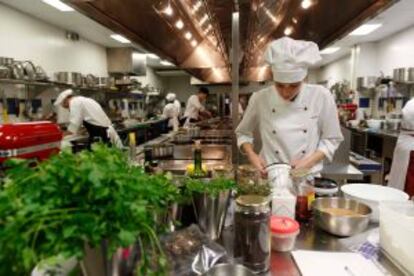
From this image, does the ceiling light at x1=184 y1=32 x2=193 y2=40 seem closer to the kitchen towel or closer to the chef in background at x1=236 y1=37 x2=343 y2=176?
the chef in background at x1=236 y1=37 x2=343 y2=176

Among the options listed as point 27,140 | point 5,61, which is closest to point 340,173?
point 27,140

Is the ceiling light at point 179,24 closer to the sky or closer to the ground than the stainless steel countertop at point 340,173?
closer to the sky

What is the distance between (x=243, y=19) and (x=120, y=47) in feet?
22.4

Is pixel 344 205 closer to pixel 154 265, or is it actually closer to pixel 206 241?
pixel 206 241

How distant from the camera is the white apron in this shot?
12.1 ft

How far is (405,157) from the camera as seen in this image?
3.72m

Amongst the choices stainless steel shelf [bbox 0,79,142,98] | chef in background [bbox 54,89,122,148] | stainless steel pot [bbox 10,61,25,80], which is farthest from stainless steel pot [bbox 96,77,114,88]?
stainless steel pot [bbox 10,61,25,80]

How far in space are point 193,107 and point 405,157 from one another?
13.0 ft

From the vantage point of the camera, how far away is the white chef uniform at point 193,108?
6.52 meters

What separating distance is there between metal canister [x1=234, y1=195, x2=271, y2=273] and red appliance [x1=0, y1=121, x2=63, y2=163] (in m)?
1.01

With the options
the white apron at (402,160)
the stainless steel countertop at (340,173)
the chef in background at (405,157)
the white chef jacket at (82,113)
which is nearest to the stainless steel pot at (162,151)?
the stainless steel countertop at (340,173)

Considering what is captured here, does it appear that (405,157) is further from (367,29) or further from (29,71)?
(29,71)

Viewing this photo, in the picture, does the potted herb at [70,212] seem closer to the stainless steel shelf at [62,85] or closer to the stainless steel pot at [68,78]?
the stainless steel shelf at [62,85]

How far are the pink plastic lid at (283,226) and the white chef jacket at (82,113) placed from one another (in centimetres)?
408
